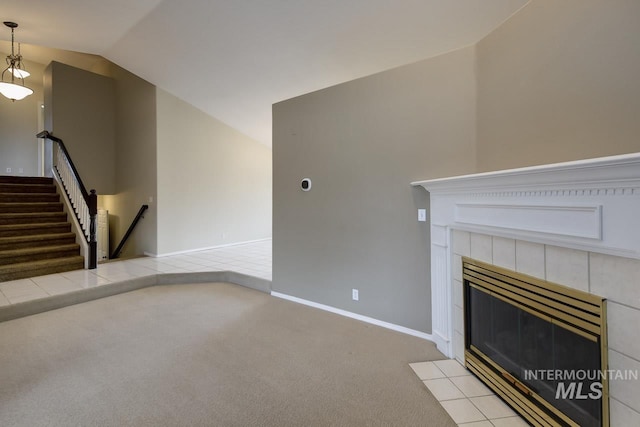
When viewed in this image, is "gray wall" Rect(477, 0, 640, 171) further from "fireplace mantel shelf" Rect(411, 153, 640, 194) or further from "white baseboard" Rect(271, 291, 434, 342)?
"white baseboard" Rect(271, 291, 434, 342)

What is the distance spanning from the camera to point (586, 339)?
1.43 meters

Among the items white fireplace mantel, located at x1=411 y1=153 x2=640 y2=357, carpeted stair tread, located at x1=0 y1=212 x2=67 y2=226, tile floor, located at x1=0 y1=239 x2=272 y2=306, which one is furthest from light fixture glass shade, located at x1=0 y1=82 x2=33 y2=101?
white fireplace mantel, located at x1=411 y1=153 x2=640 y2=357

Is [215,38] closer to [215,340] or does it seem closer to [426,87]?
[426,87]

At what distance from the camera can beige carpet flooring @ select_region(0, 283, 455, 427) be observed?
1.83 m

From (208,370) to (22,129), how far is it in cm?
944

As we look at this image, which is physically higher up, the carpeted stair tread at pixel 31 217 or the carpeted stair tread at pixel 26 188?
the carpeted stair tread at pixel 26 188

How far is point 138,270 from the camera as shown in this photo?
4879 millimetres

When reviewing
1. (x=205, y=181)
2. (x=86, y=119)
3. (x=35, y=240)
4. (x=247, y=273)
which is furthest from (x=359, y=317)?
(x=86, y=119)

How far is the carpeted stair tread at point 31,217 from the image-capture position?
5.04 meters

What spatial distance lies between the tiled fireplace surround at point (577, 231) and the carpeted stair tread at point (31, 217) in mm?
6630

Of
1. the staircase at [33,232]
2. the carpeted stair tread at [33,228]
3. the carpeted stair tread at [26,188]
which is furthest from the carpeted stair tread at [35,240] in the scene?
the carpeted stair tread at [26,188]

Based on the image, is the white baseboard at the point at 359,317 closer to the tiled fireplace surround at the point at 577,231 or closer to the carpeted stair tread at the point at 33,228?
the tiled fireplace surround at the point at 577,231

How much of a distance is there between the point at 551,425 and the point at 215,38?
529cm

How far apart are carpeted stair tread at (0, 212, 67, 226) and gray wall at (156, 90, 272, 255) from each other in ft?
5.49
